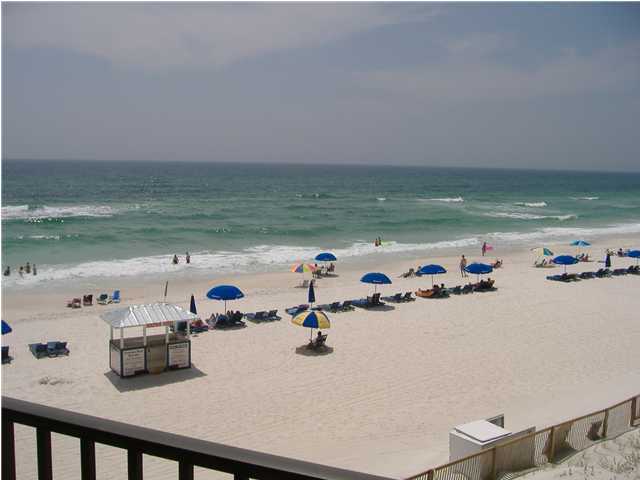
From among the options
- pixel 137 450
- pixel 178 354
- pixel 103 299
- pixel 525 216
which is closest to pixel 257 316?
pixel 178 354

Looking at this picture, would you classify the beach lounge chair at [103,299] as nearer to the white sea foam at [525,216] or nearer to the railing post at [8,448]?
the railing post at [8,448]

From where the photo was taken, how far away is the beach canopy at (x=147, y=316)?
42.0 ft

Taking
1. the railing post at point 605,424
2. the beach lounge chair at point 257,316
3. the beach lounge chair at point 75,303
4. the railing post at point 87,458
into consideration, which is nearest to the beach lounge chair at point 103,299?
the beach lounge chair at point 75,303

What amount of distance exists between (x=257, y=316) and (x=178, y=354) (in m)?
4.57

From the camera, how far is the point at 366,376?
1330cm

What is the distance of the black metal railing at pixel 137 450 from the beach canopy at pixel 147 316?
11.6 m

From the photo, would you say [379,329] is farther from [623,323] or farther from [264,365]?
[623,323]

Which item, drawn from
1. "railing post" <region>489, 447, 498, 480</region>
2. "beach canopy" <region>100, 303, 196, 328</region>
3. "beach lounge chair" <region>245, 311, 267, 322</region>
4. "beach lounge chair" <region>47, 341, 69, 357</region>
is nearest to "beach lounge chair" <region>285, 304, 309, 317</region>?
"beach lounge chair" <region>245, 311, 267, 322</region>

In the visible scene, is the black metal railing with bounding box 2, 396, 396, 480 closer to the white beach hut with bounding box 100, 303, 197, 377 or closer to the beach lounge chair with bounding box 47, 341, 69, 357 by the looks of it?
the white beach hut with bounding box 100, 303, 197, 377

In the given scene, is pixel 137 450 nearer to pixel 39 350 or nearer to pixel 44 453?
pixel 44 453

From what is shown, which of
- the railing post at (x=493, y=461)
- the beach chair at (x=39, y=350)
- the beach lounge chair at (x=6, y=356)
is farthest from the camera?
the beach chair at (x=39, y=350)

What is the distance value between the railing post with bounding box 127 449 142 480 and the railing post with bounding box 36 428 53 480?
0.89ft

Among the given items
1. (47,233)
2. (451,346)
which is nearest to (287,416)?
(451,346)

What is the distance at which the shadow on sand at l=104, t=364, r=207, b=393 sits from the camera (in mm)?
12656
